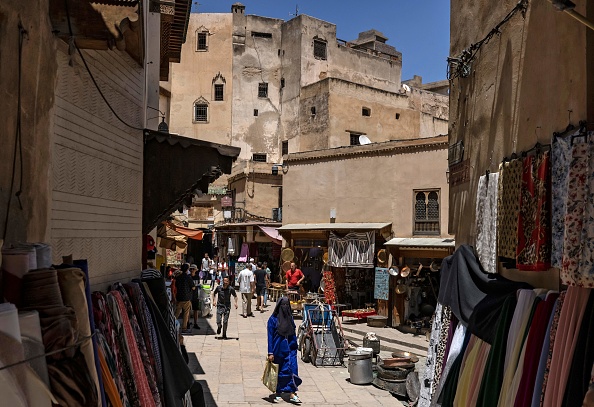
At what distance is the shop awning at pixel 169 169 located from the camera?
5992mm

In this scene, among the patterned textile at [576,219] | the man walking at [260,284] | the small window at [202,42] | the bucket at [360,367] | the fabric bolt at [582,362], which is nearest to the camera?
the fabric bolt at [582,362]

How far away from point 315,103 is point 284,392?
25.2m

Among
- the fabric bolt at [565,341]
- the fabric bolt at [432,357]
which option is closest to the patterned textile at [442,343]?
the fabric bolt at [432,357]

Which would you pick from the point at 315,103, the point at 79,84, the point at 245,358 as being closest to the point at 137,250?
the point at 79,84

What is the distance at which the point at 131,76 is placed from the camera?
17.5 feet

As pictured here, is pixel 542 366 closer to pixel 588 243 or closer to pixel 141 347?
pixel 588 243

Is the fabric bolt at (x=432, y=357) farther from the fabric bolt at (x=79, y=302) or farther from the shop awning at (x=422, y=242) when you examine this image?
the shop awning at (x=422, y=242)

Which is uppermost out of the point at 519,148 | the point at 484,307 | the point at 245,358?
the point at 519,148

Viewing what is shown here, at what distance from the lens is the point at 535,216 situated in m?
3.94

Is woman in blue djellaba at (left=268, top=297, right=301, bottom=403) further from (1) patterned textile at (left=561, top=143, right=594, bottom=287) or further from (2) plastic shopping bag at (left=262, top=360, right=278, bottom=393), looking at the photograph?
(1) patterned textile at (left=561, top=143, right=594, bottom=287)

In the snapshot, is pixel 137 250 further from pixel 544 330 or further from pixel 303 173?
pixel 303 173

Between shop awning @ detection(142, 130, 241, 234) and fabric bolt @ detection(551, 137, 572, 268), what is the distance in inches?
140

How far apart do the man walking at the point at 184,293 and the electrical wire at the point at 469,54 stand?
815 cm

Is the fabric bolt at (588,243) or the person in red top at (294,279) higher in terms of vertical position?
the fabric bolt at (588,243)
